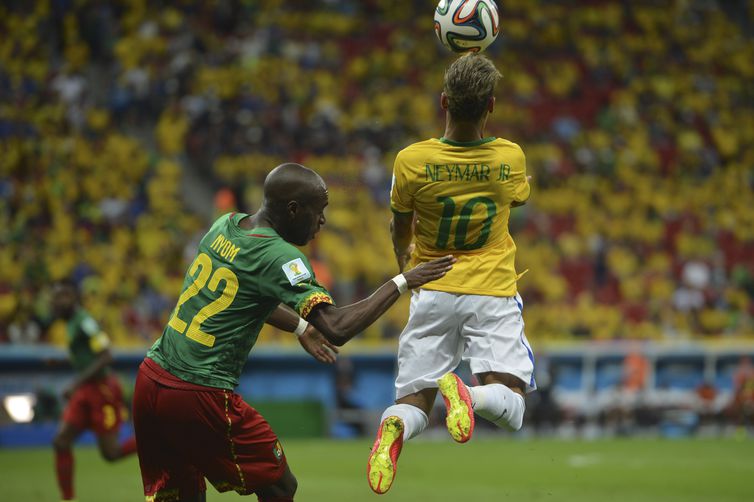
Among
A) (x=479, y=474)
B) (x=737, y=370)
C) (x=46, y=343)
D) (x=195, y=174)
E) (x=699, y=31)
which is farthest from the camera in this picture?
(x=699, y=31)

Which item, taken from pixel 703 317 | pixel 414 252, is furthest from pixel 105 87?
pixel 414 252

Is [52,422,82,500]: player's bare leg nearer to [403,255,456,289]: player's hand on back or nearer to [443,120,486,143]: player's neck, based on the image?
[443,120,486,143]: player's neck

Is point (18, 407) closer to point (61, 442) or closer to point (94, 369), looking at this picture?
point (61, 442)

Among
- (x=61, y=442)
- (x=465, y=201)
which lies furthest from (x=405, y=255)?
(x=61, y=442)

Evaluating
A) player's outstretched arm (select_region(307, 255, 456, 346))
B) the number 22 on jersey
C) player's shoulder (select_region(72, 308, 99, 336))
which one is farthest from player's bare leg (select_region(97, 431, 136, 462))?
player's outstretched arm (select_region(307, 255, 456, 346))

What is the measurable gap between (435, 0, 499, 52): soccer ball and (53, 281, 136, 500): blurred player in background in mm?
5326

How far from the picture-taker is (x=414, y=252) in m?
6.66

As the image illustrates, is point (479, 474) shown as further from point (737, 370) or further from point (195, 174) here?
point (195, 174)

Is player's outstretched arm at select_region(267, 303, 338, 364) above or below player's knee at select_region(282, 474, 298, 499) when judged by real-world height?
above

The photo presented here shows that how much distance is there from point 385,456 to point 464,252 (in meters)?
1.34

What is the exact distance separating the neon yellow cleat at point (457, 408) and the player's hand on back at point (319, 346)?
2.43 feet

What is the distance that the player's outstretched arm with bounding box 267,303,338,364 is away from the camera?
563 cm

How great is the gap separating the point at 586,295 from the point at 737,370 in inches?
135

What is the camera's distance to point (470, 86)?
20.3ft
